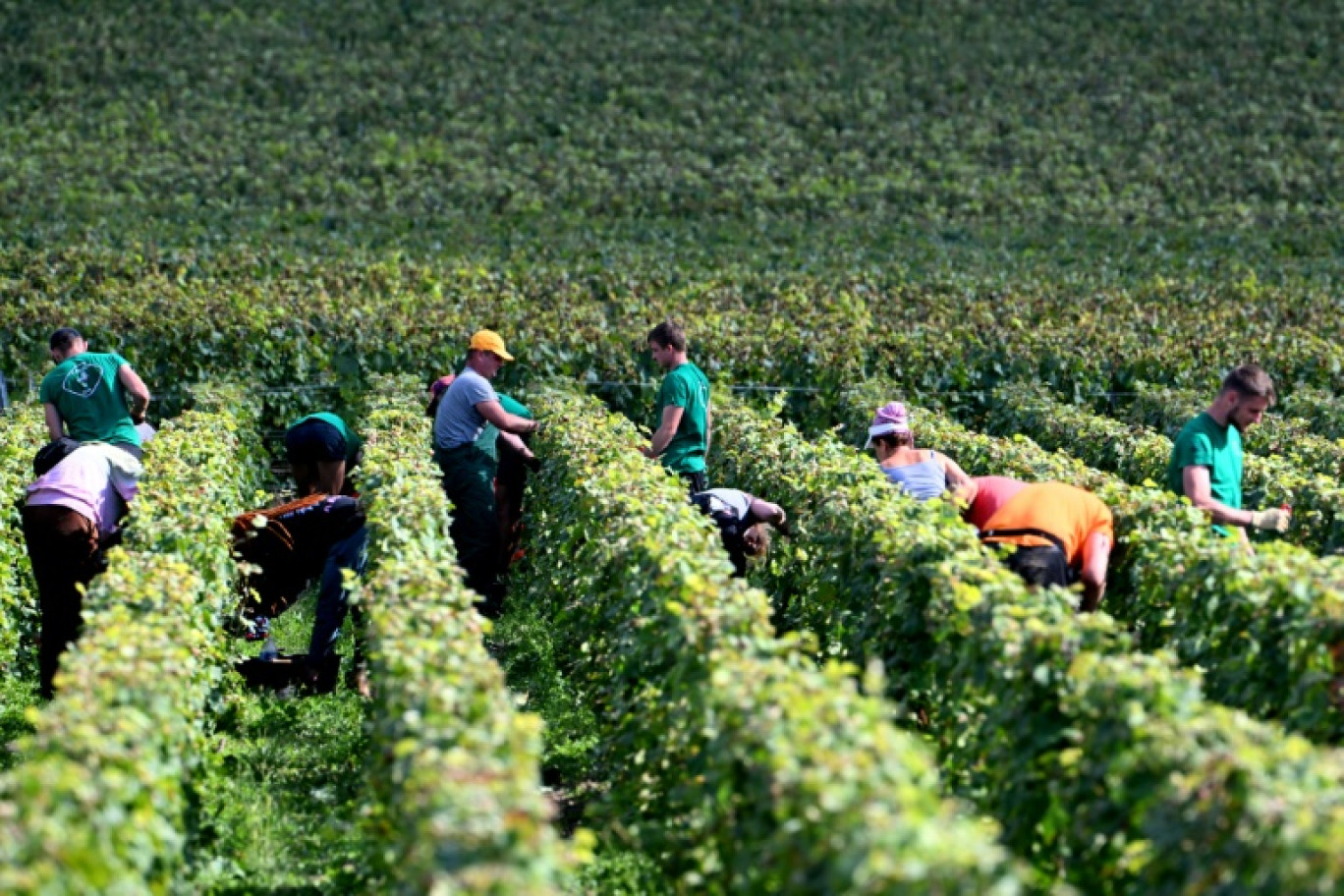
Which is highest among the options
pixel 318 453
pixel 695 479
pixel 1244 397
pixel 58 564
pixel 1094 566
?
pixel 1244 397

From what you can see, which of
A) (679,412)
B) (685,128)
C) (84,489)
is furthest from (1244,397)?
(685,128)

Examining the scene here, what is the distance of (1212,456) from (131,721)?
5.38 m

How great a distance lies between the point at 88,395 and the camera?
1031cm

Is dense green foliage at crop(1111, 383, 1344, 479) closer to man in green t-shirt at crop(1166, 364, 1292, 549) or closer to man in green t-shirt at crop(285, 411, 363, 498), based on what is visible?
man in green t-shirt at crop(1166, 364, 1292, 549)

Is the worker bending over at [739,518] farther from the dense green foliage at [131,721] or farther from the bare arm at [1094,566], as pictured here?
the dense green foliage at [131,721]

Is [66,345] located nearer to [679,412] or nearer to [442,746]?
[679,412]

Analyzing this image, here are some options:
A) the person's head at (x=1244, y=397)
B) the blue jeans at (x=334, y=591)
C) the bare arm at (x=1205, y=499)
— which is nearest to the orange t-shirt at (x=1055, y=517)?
the bare arm at (x=1205, y=499)

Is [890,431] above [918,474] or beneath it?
above

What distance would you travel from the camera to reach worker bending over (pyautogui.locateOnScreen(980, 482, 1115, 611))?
295 inches

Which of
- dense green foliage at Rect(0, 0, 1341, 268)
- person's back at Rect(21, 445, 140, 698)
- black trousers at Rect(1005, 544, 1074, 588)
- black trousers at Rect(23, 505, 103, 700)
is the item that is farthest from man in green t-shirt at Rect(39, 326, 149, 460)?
dense green foliage at Rect(0, 0, 1341, 268)

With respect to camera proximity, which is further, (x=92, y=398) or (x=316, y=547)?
(x=92, y=398)

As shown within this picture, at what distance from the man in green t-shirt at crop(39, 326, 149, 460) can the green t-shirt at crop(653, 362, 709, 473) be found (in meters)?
3.20

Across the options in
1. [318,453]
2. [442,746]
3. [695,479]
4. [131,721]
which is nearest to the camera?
[442,746]

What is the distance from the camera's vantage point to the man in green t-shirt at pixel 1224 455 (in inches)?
313
